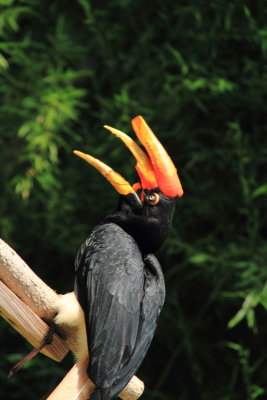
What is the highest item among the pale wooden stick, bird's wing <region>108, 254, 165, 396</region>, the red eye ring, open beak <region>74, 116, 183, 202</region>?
open beak <region>74, 116, 183, 202</region>

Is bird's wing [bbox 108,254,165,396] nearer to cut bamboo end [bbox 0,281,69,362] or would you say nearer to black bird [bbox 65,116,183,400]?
black bird [bbox 65,116,183,400]

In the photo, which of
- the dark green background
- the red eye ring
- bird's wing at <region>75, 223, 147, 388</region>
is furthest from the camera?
the dark green background

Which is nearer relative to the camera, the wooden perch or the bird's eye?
the wooden perch

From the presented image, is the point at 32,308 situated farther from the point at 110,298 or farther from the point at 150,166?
the point at 150,166

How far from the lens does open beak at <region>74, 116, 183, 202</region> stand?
1.40 m

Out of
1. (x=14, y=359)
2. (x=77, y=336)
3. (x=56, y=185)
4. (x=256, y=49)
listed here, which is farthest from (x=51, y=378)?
(x=256, y=49)

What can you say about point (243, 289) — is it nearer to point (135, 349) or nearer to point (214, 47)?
point (214, 47)

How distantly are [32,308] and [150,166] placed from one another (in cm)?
39

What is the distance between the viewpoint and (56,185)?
2.52m

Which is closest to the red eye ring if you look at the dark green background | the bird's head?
the bird's head

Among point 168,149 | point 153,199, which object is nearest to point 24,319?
point 153,199

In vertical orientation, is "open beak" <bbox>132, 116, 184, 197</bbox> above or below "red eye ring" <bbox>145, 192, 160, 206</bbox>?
above

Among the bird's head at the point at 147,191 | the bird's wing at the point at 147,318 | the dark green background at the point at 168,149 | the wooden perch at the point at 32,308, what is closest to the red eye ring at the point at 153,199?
the bird's head at the point at 147,191

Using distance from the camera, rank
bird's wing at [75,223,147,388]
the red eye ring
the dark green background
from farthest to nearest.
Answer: the dark green background, the red eye ring, bird's wing at [75,223,147,388]
